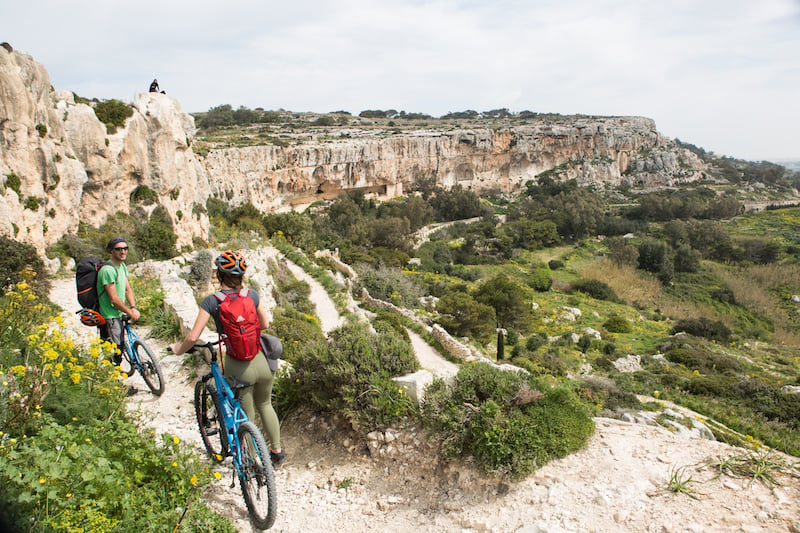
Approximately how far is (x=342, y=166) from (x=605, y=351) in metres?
34.0

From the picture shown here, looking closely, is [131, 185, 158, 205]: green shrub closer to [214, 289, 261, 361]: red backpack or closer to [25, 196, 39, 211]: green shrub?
[25, 196, 39, 211]: green shrub

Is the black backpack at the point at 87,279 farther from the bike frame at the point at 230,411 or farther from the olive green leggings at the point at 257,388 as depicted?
the olive green leggings at the point at 257,388

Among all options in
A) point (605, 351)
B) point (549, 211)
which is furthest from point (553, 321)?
point (549, 211)

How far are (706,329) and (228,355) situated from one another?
28.3 metres

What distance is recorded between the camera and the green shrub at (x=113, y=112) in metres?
15.4

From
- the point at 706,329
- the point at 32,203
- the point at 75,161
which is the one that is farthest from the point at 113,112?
the point at 706,329

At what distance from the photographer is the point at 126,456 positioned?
2.84 m

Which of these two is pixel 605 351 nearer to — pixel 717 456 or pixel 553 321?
pixel 553 321

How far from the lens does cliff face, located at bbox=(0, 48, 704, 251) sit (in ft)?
36.7

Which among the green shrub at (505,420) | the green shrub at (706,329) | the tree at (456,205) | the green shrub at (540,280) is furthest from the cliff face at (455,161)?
the green shrub at (706,329)

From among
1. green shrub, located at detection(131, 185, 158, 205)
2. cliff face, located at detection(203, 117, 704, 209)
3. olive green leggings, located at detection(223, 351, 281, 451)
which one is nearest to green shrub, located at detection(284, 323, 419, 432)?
olive green leggings, located at detection(223, 351, 281, 451)

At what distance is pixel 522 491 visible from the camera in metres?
3.55

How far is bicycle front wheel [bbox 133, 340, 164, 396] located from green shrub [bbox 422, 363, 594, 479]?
9.54 ft

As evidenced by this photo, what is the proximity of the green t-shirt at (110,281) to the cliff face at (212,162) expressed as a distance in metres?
7.78
